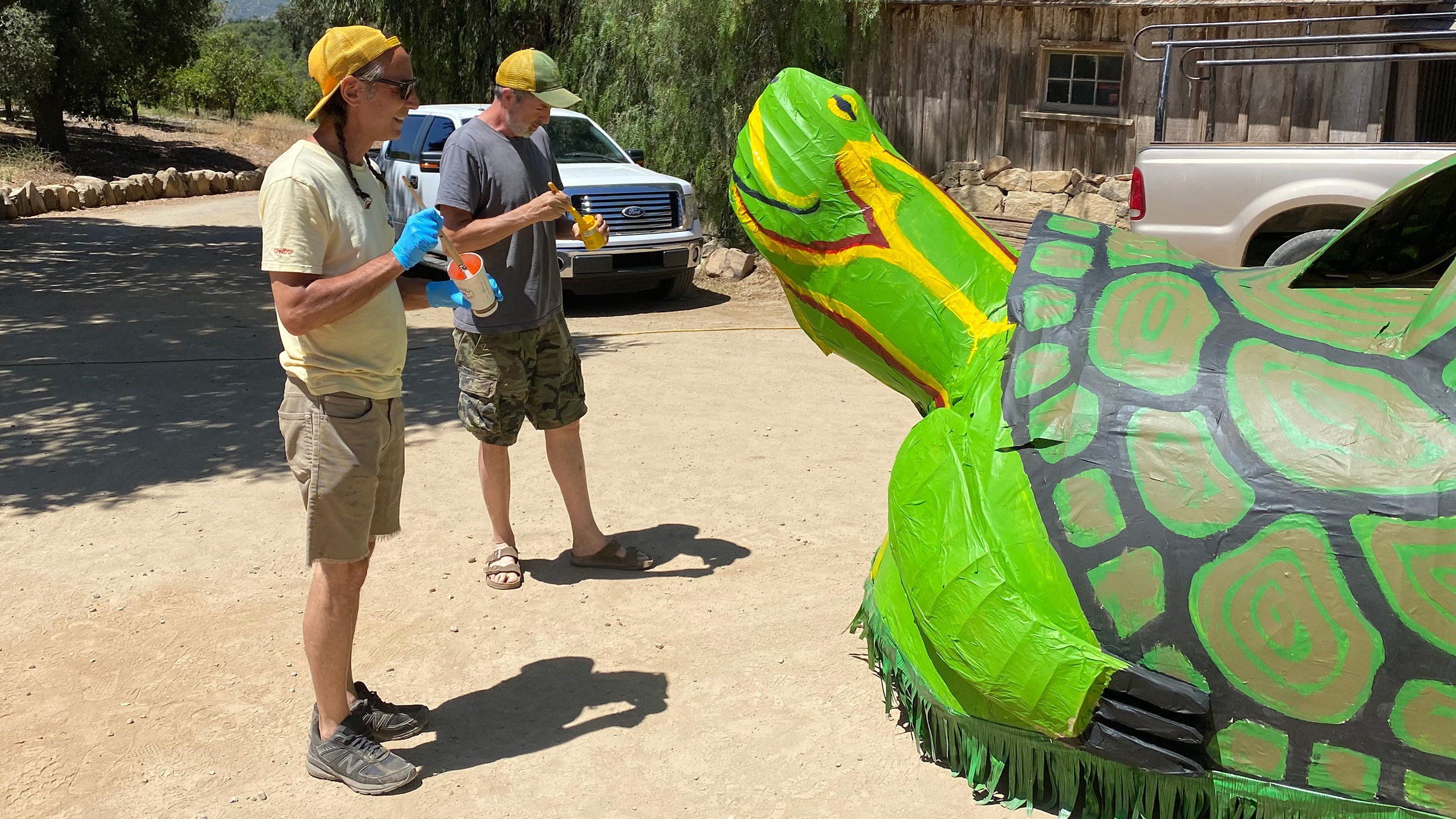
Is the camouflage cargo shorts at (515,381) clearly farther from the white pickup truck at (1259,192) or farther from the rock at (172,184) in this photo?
the rock at (172,184)

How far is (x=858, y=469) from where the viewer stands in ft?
18.3

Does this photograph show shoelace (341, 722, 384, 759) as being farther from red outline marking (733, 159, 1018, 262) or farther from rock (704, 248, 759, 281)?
rock (704, 248, 759, 281)

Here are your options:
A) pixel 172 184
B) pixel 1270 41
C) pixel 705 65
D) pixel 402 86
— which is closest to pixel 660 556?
pixel 402 86

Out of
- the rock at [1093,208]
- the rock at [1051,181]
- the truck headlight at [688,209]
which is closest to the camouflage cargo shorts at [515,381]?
the truck headlight at [688,209]

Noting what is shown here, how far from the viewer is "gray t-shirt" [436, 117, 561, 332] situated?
13.7 ft

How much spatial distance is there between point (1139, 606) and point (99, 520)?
14.1 ft

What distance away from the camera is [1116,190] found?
1157 centimetres

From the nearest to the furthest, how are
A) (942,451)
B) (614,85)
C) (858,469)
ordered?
(942,451)
(858,469)
(614,85)

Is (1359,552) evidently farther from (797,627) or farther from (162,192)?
(162,192)

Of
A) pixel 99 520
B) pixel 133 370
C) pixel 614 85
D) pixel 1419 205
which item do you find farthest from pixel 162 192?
pixel 1419 205

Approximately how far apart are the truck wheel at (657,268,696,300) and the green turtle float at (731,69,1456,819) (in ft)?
25.9

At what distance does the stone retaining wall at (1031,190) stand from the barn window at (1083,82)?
63 cm

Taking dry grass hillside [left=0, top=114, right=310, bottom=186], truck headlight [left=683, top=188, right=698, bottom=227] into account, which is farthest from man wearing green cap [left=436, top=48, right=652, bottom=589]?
dry grass hillside [left=0, top=114, right=310, bottom=186]

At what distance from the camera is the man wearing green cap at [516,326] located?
4207mm
